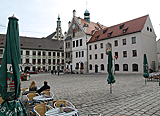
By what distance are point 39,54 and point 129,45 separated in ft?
129

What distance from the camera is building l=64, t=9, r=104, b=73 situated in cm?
4019

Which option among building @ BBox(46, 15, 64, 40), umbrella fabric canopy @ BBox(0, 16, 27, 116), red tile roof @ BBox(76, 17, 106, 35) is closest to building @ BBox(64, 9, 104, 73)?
red tile roof @ BBox(76, 17, 106, 35)

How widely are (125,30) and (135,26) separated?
229cm

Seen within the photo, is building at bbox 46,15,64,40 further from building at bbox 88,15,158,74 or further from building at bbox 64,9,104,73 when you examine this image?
building at bbox 88,15,158,74

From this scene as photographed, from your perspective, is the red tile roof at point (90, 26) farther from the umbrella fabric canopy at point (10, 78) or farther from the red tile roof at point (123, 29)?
the umbrella fabric canopy at point (10, 78)

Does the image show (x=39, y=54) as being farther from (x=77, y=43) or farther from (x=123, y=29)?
(x=123, y=29)

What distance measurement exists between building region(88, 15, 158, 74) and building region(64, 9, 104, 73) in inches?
176

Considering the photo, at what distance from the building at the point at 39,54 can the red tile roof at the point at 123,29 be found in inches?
1050

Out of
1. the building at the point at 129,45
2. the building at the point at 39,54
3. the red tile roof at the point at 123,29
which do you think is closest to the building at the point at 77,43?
the red tile roof at the point at 123,29

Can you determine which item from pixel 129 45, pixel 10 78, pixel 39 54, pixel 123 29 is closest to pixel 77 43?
pixel 123 29

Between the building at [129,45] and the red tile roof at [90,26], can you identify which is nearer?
the building at [129,45]

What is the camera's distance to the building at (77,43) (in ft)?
132

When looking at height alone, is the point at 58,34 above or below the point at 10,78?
above

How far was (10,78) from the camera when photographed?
135 inches
